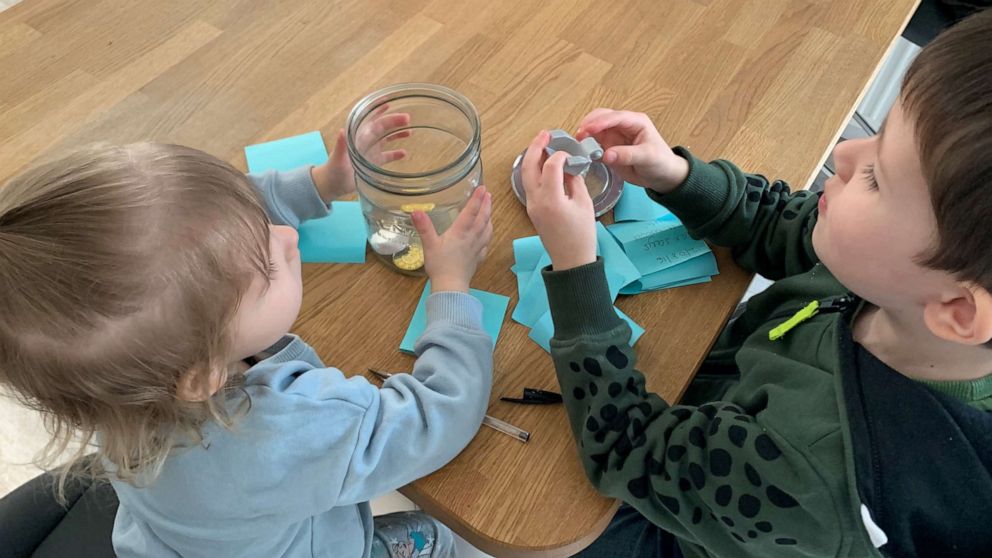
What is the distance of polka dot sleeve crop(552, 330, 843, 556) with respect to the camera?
1.96 ft

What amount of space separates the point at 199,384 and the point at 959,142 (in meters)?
0.61

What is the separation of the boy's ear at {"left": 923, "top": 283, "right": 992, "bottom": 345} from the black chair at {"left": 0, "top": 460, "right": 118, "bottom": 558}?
0.83 metres

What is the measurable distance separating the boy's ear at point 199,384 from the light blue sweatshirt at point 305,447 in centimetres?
3

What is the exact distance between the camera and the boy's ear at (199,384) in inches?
23.5

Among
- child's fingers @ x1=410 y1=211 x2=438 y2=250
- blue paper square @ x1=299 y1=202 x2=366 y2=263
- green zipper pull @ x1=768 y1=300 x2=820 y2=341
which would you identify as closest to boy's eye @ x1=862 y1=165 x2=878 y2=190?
green zipper pull @ x1=768 y1=300 x2=820 y2=341

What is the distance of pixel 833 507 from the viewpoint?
57 centimetres

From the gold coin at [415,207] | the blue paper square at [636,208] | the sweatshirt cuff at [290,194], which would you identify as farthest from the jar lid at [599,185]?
the sweatshirt cuff at [290,194]

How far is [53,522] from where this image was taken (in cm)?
78

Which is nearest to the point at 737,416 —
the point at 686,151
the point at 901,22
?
the point at 686,151

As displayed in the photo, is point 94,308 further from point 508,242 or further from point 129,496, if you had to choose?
point 508,242

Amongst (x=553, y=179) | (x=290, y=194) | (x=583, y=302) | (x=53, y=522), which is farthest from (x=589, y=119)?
(x=53, y=522)

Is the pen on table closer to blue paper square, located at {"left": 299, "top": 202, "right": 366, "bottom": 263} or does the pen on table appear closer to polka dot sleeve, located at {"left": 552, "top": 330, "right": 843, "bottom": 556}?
polka dot sleeve, located at {"left": 552, "top": 330, "right": 843, "bottom": 556}

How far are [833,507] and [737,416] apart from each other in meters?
0.10

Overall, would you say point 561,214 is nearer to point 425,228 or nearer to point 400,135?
point 425,228
